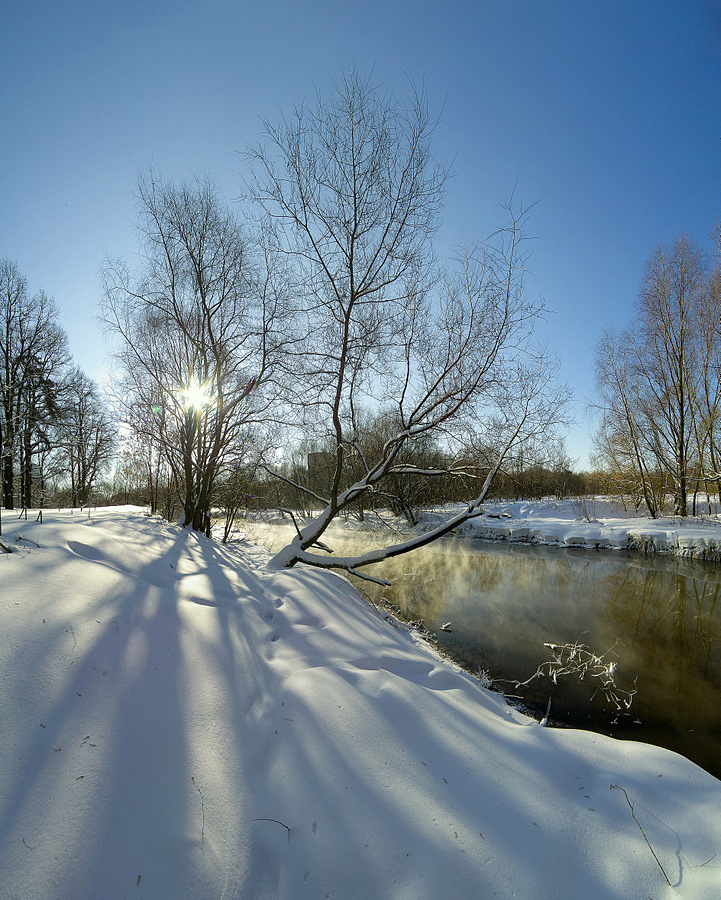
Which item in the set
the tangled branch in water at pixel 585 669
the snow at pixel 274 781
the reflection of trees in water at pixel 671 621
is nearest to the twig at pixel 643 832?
the snow at pixel 274 781

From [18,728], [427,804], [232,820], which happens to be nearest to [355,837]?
[427,804]

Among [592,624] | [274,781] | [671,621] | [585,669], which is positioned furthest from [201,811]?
[671,621]

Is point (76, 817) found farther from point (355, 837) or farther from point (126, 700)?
point (355, 837)

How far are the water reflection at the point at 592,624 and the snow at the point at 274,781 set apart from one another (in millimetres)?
2230

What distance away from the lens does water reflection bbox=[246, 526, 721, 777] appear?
4.38 metres

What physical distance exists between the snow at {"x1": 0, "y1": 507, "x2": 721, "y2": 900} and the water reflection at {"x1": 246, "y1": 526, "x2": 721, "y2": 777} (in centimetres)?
223

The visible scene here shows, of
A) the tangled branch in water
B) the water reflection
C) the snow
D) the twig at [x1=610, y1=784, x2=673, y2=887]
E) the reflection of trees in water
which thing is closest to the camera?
the snow

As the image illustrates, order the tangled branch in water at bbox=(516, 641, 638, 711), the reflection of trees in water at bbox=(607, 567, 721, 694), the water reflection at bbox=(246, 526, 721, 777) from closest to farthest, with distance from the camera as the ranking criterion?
the water reflection at bbox=(246, 526, 721, 777)
the tangled branch in water at bbox=(516, 641, 638, 711)
the reflection of trees in water at bbox=(607, 567, 721, 694)

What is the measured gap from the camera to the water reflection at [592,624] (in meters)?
4.38

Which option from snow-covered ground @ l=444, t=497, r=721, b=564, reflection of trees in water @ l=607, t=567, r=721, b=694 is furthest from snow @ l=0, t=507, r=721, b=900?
snow-covered ground @ l=444, t=497, r=721, b=564

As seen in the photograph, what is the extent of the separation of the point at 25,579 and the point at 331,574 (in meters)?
3.97

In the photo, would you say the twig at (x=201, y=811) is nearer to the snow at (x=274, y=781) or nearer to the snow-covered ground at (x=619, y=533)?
the snow at (x=274, y=781)

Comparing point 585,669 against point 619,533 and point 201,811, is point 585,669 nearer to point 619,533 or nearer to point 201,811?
point 201,811

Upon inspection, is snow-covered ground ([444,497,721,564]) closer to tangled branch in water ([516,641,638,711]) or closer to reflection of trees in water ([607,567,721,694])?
reflection of trees in water ([607,567,721,694])
